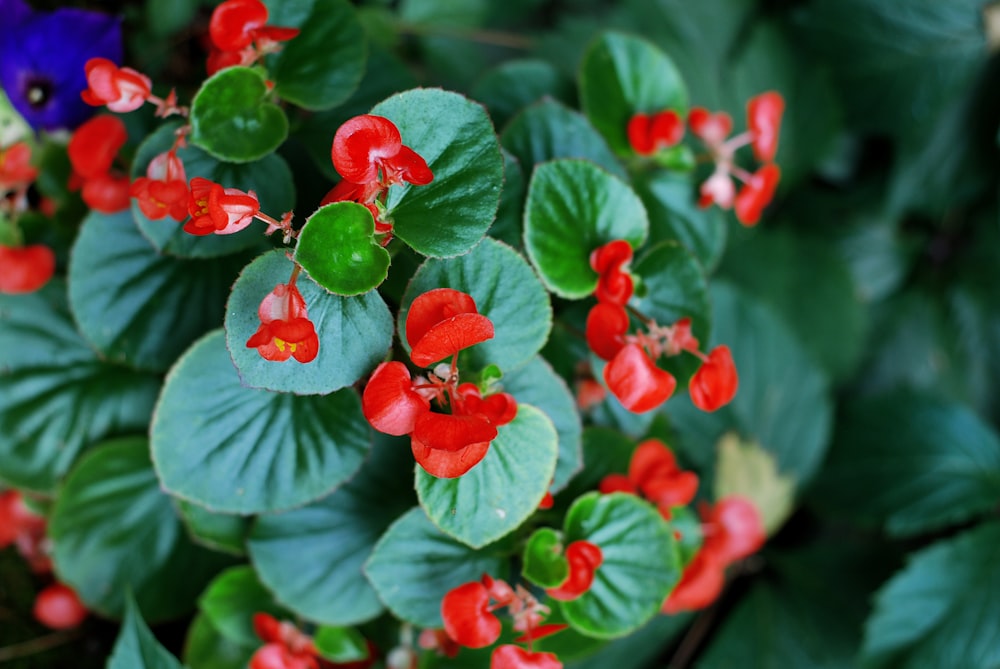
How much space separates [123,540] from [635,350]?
55cm

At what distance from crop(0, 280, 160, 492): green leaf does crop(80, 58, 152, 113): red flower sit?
283 mm

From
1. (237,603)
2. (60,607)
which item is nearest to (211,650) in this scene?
(237,603)

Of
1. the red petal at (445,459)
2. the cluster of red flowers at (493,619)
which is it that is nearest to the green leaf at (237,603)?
the cluster of red flowers at (493,619)

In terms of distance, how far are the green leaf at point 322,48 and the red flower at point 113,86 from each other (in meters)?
0.10

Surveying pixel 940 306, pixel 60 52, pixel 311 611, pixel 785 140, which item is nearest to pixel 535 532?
pixel 311 611

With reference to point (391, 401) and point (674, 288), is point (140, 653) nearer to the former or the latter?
point (391, 401)

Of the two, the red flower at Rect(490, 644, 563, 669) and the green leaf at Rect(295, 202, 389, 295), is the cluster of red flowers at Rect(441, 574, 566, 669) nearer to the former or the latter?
the red flower at Rect(490, 644, 563, 669)

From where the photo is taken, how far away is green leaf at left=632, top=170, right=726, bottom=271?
0.78 meters

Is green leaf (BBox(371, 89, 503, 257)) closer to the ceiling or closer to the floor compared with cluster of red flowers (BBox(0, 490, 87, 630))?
closer to the ceiling

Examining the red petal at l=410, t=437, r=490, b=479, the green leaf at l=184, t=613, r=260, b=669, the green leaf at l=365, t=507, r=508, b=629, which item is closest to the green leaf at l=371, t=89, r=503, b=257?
the red petal at l=410, t=437, r=490, b=479

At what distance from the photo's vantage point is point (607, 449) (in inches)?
27.9

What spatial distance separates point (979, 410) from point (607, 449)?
110 cm

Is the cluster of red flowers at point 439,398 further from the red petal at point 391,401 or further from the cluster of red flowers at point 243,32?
the cluster of red flowers at point 243,32

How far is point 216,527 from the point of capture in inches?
27.9
